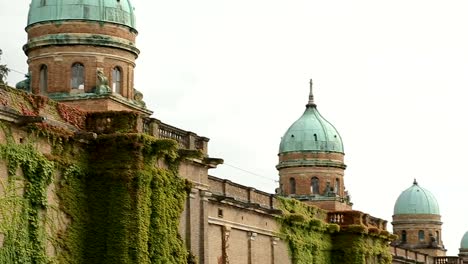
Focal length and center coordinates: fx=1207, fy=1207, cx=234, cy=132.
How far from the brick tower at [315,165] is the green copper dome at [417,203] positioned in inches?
1130

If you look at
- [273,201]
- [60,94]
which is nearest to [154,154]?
[60,94]

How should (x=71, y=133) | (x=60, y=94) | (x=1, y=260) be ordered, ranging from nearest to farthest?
(x=1, y=260) < (x=71, y=133) < (x=60, y=94)

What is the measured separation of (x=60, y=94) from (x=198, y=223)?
30.2 feet

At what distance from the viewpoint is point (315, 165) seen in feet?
281

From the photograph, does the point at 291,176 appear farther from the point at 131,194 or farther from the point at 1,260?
the point at 1,260

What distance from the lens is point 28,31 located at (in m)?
54.9

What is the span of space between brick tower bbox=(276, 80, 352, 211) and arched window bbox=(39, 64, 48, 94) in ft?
112

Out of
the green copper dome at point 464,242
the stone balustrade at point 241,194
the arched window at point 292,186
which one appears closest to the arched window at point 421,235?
the green copper dome at point 464,242

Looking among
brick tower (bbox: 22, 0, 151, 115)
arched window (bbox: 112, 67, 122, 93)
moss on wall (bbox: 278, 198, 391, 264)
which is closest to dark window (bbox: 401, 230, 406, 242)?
moss on wall (bbox: 278, 198, 391, 264)

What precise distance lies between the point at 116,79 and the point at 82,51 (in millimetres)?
2000

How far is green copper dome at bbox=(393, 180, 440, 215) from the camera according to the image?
113375 mm

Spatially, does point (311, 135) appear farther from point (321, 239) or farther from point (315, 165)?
point (321, 239)

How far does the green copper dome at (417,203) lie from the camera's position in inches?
4464

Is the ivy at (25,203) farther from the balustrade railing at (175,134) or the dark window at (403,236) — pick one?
the dark window at (403,236)
